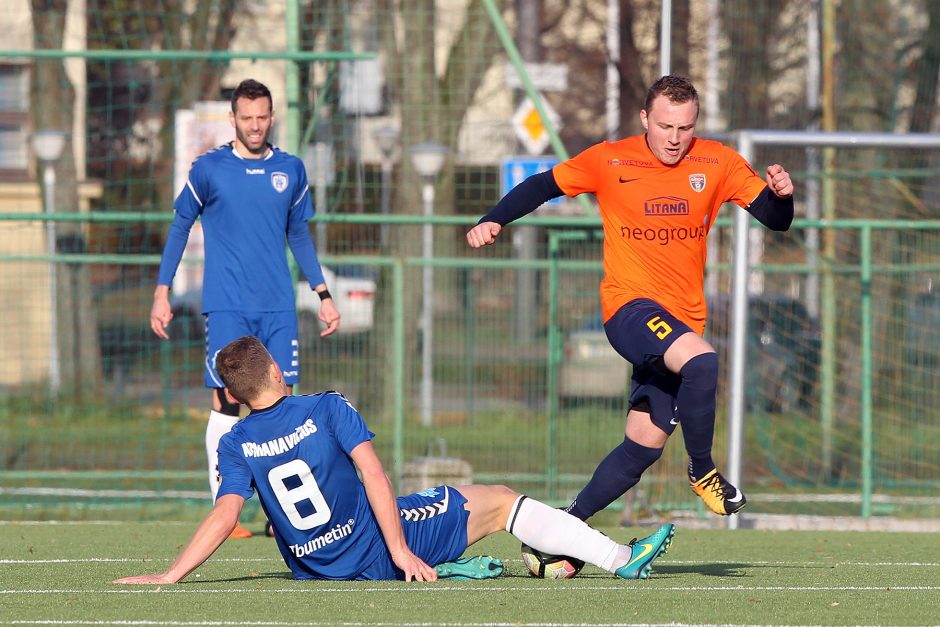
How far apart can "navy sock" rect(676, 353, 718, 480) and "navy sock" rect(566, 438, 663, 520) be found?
331mm

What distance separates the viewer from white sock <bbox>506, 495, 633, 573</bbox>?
6215 mm

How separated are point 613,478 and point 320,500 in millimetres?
1510

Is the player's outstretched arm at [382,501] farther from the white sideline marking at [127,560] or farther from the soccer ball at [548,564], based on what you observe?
the white sideline marking at [127,560]

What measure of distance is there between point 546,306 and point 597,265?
18.2 inches

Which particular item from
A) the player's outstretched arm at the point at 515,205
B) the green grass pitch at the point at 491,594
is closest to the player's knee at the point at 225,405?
the green grass pitch at the point at 491,594

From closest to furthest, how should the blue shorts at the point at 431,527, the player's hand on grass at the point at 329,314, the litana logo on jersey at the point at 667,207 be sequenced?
the blue shorts at the point at 431,527 < the litana logo on jersey at the point at 667,207 < the player's hand on grass at the point at 329,314

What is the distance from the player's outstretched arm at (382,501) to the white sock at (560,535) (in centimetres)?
52

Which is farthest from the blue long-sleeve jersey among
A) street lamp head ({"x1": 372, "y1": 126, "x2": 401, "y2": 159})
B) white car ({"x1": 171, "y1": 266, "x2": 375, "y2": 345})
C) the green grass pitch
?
street lamp head ({"x1": 372, "y1": 126, "x2": 401, "y2": 159})

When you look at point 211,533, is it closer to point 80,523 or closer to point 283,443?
point 283,443

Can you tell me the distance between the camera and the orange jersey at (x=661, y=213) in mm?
6719

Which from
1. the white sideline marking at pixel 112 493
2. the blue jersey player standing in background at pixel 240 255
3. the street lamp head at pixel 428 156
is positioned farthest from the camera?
the street lamp head at pixel 428 156

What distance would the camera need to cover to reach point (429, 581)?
238 inches

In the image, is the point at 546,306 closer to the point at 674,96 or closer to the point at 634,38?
the point at 674,96

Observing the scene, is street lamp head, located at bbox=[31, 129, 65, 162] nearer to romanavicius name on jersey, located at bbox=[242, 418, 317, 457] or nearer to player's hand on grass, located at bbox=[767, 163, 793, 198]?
romanavicius name on jersey, located at bbox=[242, 418, 317, 457]
